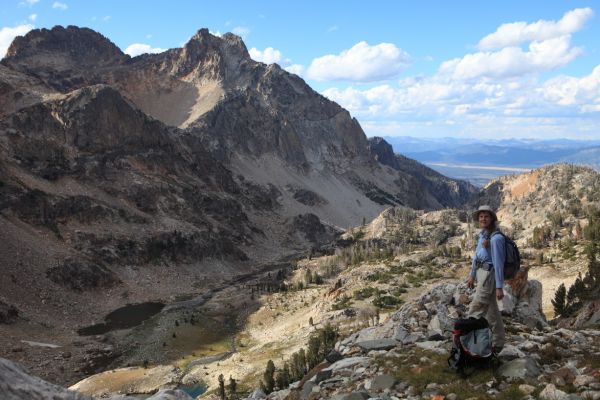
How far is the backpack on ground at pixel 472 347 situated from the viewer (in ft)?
46.6

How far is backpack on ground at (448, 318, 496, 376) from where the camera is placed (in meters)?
14.2

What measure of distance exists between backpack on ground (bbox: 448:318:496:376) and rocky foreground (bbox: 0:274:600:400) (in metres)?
0.26

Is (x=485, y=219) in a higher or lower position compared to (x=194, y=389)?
higher

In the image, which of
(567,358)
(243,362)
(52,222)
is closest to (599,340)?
(567,358)

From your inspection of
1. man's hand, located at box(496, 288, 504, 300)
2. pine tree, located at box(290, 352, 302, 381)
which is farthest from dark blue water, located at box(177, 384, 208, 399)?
man's hand, located at box(496, 288, 504, 300)

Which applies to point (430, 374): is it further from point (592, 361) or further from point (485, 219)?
point (485, 219)

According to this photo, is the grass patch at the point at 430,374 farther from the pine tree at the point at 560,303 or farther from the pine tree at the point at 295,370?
the pine tree at the point at 560,303

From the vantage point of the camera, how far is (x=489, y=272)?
14.4 metres

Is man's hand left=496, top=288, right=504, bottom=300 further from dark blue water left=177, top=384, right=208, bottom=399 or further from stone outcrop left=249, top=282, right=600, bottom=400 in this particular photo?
dark blue water left=177, top=384, right=208, bottom=399

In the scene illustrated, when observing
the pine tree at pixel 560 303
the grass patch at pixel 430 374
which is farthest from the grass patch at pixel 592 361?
the pine tree at pixel 560 303

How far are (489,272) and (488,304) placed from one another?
1041 mm

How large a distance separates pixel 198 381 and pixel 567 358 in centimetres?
4013

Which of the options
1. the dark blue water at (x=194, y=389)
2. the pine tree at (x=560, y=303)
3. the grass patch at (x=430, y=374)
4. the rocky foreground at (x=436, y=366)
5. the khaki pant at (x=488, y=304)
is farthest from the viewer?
the dark blue water at (x=194, y=389)

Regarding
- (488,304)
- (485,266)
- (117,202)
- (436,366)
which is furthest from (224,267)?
(485,266)
